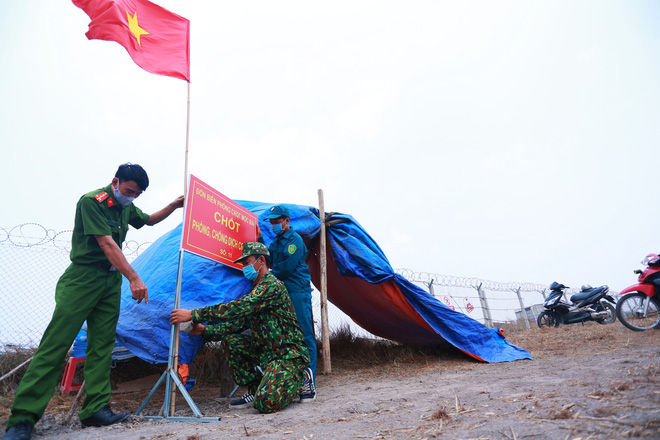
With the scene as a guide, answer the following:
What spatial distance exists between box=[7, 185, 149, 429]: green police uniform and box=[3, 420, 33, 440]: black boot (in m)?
0.12

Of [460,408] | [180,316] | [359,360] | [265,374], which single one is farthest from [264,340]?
[359,360]

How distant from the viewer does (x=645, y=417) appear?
1.38 meters

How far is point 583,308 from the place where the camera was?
25.0 feet

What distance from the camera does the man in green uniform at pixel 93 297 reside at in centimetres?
224

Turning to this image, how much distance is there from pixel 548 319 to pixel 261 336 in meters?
7.76

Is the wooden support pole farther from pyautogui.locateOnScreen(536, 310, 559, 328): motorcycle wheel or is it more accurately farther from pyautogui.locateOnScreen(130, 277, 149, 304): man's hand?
pyautogui.locateOnScreen(536, 310, 559, 328): motorcycle wheel

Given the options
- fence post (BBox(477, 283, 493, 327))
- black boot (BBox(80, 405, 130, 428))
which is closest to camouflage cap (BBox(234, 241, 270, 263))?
black boot (BBox(80, 405, 130, 428))

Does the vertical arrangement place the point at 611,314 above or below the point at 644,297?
below

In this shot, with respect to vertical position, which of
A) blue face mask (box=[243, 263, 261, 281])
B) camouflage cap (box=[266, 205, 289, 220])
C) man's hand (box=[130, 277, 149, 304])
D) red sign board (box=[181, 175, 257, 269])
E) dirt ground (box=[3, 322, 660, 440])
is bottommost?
dirt ground (box=[3, 322, 660, 440])

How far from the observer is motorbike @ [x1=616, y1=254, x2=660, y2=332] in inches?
207

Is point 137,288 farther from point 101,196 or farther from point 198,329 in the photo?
point 101,196

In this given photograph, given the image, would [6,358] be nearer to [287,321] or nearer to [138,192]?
[138,192]

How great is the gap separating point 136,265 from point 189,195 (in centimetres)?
172

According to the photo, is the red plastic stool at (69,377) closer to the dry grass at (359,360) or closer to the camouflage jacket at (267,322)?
the dry grass at (359,360)
